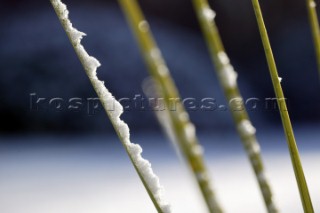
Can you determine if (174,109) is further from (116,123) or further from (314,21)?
(314,21)

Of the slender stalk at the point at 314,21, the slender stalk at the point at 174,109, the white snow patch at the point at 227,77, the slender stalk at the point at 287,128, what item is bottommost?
the slender stalk at the point at 174,109

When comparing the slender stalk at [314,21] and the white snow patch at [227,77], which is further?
the slender stalk at [314,21]

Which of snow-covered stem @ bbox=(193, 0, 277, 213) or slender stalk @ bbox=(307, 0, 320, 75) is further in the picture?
slender stalk @ bbox=(307, 0, 320, 75)

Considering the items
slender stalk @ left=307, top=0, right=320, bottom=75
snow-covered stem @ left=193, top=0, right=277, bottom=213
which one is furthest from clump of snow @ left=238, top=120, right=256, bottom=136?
slender stalk @ left=307, top=0, right=320, bottom=75

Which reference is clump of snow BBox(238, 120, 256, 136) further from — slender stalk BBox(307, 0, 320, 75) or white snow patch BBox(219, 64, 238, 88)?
slender stalk BBox(307, 0, 320, 75)

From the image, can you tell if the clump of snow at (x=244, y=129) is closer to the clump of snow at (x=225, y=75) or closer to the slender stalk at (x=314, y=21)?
the clump of snow at (x=225, y=75)

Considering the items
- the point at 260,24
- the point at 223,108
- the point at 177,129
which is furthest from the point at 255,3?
the point at 223,108

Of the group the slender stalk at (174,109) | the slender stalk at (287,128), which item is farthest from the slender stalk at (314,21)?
the slender stalk at (174,109)

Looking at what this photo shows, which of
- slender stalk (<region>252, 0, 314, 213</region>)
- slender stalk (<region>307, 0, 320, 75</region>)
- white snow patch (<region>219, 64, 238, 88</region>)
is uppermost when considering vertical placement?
slender stalk (<region>307, 0, 320, 75</region>)

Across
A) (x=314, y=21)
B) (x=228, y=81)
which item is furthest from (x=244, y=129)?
(x=314, y=21)
